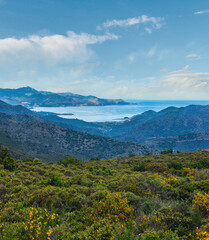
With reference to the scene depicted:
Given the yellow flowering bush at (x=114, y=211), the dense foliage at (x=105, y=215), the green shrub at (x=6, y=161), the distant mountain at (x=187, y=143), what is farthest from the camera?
the distant mountain at (x=187, y=143)

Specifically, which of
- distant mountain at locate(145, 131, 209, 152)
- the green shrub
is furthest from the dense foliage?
distant mountain at locate(145, 131, 209, 152)

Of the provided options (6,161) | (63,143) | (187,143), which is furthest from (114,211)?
(187,143)

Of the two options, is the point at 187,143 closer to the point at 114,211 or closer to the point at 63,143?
the point at 63,143

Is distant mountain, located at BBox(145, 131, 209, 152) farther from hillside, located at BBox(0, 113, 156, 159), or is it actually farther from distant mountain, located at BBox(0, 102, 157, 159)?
hillside, located at BBox(0, 113, 156, 159)

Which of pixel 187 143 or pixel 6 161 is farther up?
pixel 6 161

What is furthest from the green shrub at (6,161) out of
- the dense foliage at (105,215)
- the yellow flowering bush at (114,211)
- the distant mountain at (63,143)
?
the distant mountain at (63,143)

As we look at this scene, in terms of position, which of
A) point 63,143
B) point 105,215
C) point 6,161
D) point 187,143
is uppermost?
point 105,215

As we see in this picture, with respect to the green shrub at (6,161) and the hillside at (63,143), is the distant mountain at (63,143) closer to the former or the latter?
the hillside at (63,143)

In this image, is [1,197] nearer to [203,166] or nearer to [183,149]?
[203,166]

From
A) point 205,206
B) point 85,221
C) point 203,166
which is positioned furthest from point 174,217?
point 203,166

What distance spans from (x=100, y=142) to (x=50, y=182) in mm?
108342

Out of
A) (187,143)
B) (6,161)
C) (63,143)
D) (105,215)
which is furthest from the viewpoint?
(187,143)

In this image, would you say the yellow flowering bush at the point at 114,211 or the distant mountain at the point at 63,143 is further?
the distant mountain at the point at 63,143

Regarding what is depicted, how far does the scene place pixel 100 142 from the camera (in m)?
117
